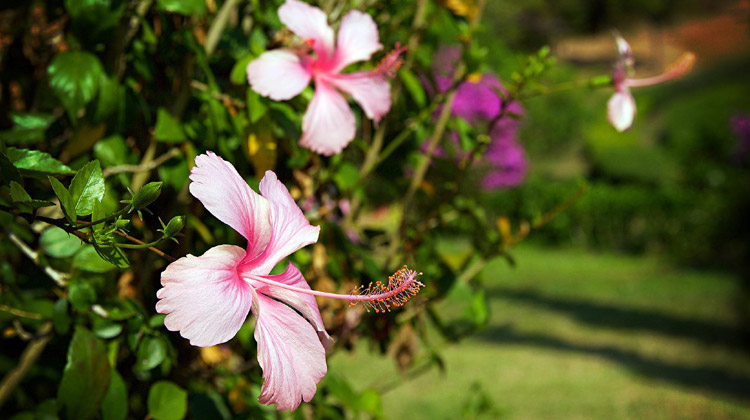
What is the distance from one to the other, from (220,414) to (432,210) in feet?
1.85

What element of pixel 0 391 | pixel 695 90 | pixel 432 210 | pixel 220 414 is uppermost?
pixel 695 90

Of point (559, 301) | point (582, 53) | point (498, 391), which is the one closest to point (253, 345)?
point (498, 391)

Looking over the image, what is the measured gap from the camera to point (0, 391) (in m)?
0.90

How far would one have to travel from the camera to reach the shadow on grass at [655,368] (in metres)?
4.49

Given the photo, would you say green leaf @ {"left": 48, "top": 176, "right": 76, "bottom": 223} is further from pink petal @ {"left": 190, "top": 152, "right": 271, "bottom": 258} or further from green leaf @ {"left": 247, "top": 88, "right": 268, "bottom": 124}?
green leaf @ {"left": 247, "top": 88, "right": 268, "bottom": 124}

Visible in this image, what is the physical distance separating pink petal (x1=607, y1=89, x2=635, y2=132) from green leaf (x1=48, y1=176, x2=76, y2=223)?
0.74m

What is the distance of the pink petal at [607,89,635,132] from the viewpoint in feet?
3.41

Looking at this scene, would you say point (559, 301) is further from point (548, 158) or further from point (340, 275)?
point (548, 158)

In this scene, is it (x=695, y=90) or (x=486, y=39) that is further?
(x=695, y=90)

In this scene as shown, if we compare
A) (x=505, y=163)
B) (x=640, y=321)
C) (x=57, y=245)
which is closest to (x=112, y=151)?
(x=57, y=245)

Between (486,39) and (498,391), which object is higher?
(486,39)

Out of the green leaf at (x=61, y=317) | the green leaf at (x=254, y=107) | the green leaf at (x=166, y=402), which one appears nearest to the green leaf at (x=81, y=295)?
the green leaf at (x=61, y=317)

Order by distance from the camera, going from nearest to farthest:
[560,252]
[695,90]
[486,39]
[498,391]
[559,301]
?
[498,391]
[559,301]
[560,252]
[486,39]
[695,90]

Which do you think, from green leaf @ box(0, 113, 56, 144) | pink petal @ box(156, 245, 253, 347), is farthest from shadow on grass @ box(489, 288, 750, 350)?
pink petal @ box(156, 245, 253, 347)
